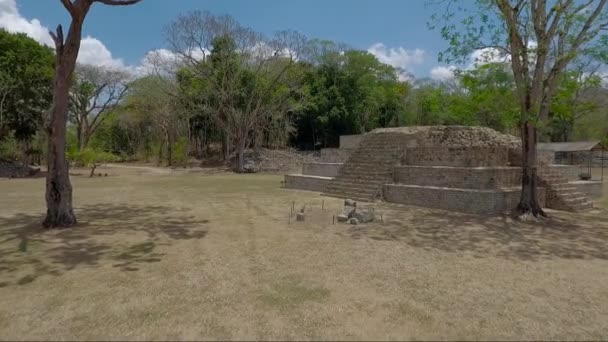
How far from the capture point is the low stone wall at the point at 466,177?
9648 mm

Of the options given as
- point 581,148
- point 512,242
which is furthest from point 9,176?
point 581,148

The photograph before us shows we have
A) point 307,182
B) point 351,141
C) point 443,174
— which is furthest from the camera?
point 351,141

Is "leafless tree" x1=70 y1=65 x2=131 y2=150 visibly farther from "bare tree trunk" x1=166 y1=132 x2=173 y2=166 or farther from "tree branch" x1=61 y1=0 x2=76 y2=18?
"tree branch" x1=61 y1=0 x2=76 y2=18

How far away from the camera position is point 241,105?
27.1 m

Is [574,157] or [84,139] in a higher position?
[84,139]

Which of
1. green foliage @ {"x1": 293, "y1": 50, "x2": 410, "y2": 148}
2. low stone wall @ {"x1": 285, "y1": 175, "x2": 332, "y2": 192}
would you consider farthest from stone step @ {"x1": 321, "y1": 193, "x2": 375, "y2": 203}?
green foliage @ {"x1": 293, "y1": 50, "x2": 410, "y2": 148}

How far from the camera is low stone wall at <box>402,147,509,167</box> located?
10289mm

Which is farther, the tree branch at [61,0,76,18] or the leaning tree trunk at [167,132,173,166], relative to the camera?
the leaning tree trunk at [167,132,173,166]

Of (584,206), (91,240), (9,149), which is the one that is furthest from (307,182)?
(9,149)

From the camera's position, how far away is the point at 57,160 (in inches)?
284

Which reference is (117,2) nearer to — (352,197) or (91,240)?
(91,240)

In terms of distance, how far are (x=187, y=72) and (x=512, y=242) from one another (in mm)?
25828

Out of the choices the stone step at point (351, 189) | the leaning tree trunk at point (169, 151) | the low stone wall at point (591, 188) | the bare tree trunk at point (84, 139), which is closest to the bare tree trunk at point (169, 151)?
the leaning tree trunk at point (169, 151)

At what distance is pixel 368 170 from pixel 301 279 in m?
8.54
